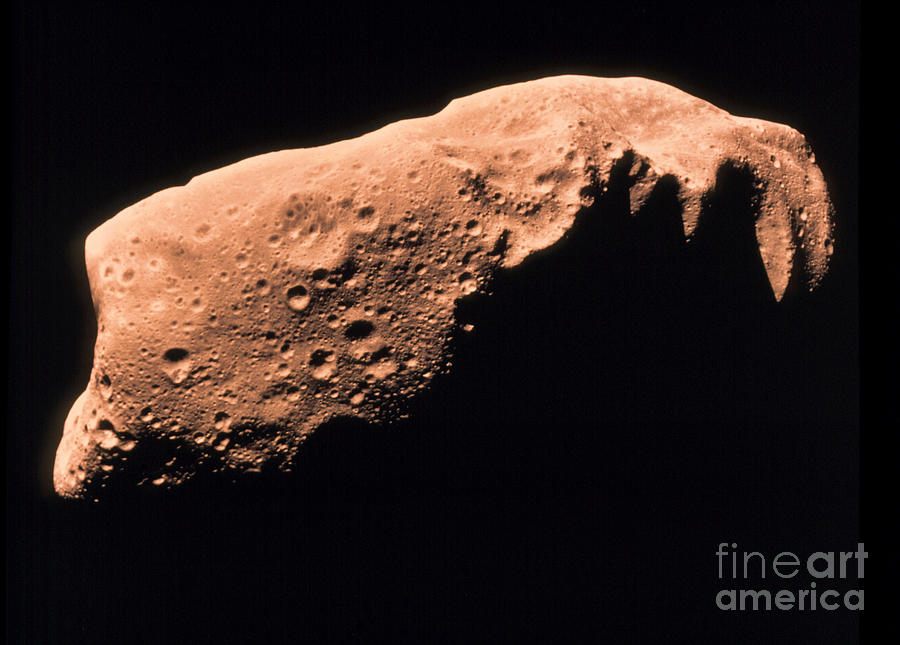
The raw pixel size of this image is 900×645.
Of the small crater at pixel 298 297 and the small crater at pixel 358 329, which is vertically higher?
the small crater at pixel 298 297

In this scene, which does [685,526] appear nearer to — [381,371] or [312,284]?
[381,371]

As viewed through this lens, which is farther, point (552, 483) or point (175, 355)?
point (552, 483)

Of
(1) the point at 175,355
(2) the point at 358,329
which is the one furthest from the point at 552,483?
(1) the point at 175,355

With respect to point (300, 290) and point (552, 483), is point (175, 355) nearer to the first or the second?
point (300, 290)

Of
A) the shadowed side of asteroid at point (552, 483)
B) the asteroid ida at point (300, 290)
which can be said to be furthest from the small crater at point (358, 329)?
the shadowed side of asteroid at point (552, 483)

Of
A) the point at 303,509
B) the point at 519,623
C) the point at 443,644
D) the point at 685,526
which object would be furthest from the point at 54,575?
the point at 685,526

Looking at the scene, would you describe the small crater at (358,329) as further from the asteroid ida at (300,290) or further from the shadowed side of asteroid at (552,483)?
the shadowed side of asteroid at (552,483)

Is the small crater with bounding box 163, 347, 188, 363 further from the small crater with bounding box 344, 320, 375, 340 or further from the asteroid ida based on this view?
the small crater with bounding box 344, 320, 375, 340

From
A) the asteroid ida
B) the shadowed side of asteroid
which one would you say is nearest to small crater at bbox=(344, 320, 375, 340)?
the asteroid ida
